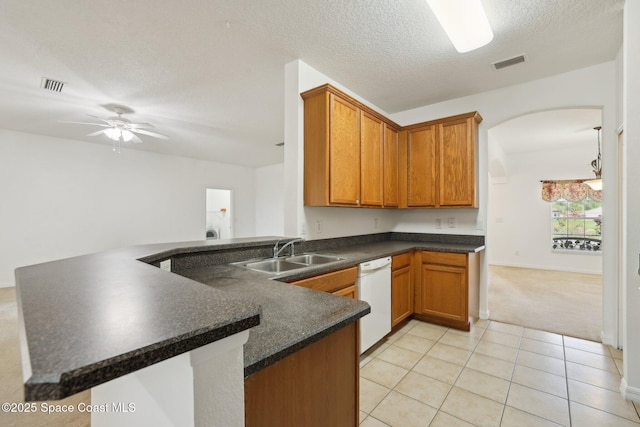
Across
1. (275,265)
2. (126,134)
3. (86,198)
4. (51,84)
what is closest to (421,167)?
(275,265)

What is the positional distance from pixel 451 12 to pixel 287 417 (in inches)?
93.7

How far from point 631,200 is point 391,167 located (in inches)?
80.7

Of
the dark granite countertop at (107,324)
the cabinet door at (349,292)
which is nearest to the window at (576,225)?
the cabinet door at (349,292)

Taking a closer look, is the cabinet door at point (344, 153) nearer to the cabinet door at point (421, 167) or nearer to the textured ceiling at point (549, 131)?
the cabinet door at point (421, 167)

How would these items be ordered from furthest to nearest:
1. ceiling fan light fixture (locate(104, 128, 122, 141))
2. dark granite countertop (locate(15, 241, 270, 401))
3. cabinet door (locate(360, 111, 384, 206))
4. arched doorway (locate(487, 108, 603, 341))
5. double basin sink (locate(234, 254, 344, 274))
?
ceiling fan light fixture (locate(104, 128, 122, 141)) → arched doorway (locate(487, 108, 603, 341)) → cabinet door (locate(360, 111, 384, 206)) → double basin sink (locate(234, 254, 344, 274)) → dark granite countertop (locate(15, 241, 270, 401))

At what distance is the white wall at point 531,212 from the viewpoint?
580 cm

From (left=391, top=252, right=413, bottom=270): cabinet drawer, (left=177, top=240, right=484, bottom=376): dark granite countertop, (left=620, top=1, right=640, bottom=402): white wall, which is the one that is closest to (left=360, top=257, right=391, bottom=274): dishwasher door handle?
(left=391, top=252, right=413, bottom=270): cabinet drawer

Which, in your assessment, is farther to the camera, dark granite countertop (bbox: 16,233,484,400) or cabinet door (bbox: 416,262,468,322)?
cabinet door (bbox: 416,262,468,322)

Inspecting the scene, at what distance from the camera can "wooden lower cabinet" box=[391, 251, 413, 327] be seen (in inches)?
110

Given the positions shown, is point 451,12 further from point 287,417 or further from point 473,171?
point 287,417

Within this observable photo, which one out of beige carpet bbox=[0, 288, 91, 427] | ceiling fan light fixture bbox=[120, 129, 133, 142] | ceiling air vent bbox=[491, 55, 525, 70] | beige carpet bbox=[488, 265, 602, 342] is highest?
ceiling air vent bbox=[491, 55, 525, 70]

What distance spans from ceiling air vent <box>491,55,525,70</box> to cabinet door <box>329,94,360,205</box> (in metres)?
1.41

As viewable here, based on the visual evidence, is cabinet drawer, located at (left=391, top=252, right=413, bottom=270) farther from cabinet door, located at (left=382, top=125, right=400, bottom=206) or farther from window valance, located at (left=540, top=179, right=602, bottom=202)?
window valance, located at (left=540, top=179, right=602, bottom=202)

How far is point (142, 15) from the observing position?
6.56 feet
